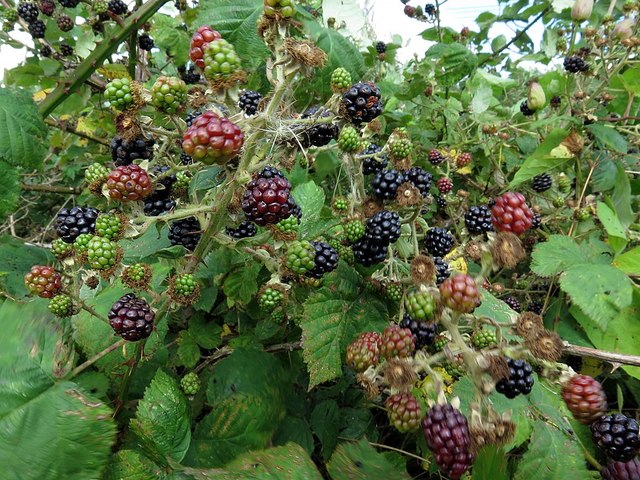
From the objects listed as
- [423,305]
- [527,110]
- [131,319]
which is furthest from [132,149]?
[527,110]

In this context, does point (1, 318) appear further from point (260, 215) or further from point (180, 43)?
point (180, 43)

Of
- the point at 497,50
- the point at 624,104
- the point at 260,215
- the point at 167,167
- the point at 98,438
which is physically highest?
the point at 497,50

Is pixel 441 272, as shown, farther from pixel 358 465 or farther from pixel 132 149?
pixel 132 149

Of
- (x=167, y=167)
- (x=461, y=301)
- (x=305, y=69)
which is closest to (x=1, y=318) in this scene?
(x=167, y=167)

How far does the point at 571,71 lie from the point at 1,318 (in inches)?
102

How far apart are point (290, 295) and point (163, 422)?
51cm

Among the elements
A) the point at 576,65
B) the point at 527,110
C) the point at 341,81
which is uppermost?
the point at 576,65

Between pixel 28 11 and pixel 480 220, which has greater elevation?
pixel 28 11

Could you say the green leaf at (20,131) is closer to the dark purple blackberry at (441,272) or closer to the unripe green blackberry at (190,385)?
the unripe green blackberry at (190,385)

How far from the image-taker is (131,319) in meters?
0.98

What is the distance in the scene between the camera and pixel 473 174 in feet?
8.79

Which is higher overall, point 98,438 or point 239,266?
point 239,266

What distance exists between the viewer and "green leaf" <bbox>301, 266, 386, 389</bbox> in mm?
1165

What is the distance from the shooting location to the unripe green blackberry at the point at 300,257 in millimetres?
1055
